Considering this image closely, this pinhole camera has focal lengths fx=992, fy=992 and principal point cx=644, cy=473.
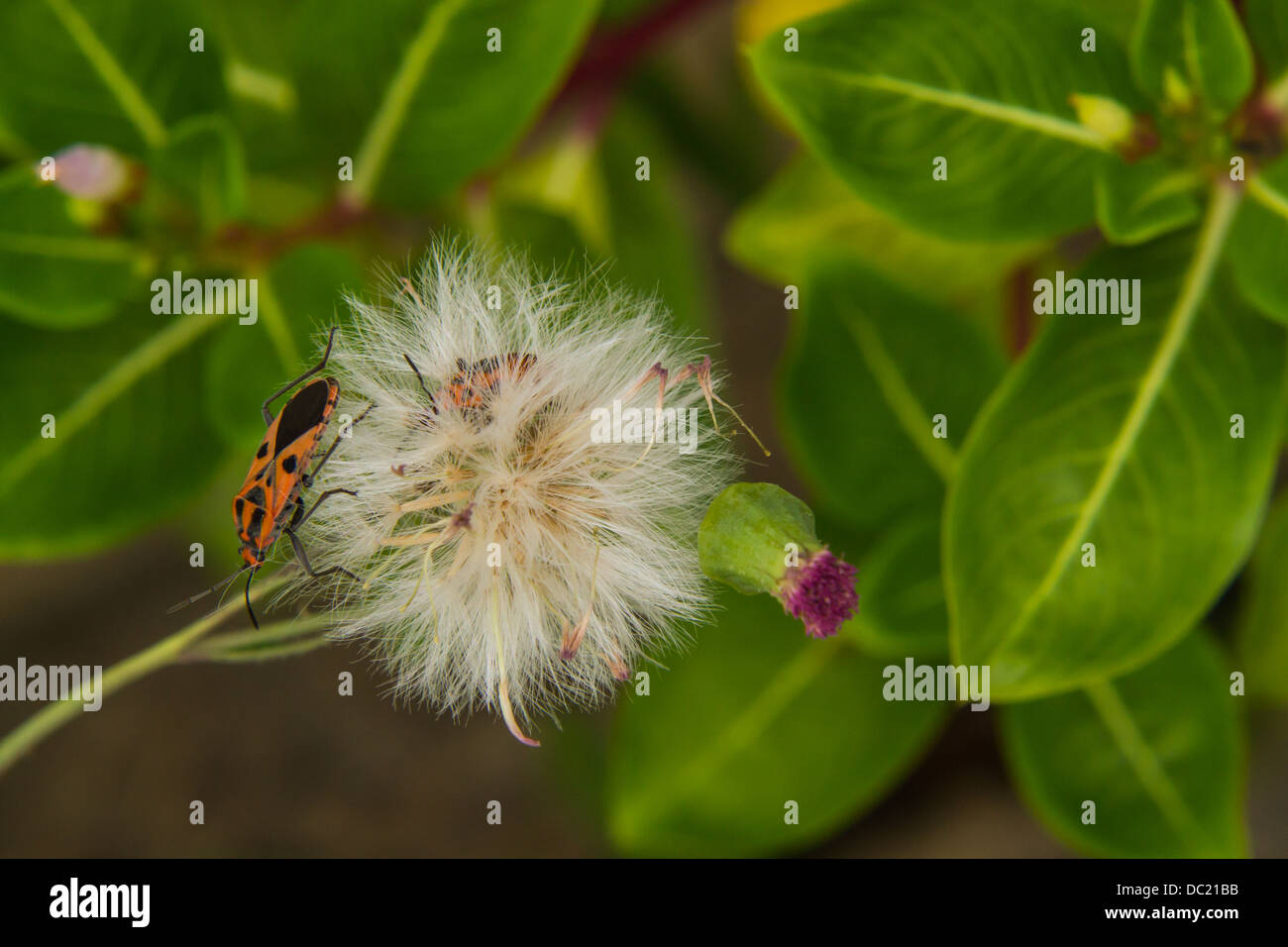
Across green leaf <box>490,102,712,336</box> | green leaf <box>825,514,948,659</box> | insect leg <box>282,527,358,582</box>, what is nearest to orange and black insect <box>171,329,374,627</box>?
insect leg <box>282,527,358,582</box>

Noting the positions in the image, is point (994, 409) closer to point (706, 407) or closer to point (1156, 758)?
point (706, 407)

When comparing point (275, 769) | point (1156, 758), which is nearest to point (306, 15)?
point (1156, 758)

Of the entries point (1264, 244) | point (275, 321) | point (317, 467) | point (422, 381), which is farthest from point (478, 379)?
point (1264, 244)

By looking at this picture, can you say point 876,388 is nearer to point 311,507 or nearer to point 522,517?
point 522,517

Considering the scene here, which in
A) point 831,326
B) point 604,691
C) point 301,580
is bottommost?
point 604,691

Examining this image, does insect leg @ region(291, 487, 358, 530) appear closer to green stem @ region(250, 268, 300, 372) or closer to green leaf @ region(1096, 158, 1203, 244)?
green stem @ region(250, 268, 300, 372)

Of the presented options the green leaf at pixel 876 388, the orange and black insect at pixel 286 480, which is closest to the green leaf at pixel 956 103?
the green leaf at pixel 876 388
